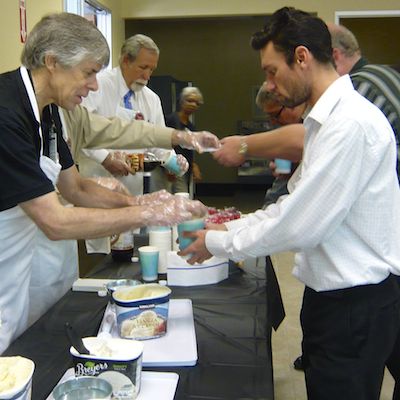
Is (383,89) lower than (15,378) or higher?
higher

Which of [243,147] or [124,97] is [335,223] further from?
[124,97]

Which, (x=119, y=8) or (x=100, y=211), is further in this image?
(x=119, y=8)

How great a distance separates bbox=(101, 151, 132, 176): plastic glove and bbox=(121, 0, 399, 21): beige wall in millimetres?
3108

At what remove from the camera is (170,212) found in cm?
154

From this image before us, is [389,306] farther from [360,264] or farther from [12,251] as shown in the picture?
[12,251]

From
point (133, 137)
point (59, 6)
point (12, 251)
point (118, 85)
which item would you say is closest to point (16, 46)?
point (118, 85)

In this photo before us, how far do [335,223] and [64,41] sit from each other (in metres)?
0.93

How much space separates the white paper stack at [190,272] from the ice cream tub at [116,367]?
737mm

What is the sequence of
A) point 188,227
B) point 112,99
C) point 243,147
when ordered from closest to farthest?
point 188,227
point 243,147
point 112,99

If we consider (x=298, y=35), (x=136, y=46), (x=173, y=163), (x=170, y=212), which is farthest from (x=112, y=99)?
(x=298, y=35)

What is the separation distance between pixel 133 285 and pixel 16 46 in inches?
91.0

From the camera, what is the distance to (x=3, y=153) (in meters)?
1.33

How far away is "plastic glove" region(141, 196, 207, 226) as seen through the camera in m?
1.53

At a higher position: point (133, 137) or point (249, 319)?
point (133, 137)
